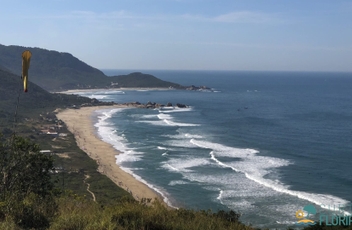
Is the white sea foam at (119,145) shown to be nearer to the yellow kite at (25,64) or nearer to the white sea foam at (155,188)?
the white sea foam at (155,188)

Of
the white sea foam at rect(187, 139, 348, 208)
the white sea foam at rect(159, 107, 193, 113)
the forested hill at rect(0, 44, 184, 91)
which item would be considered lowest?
the white sea foam at rect(187, 139, 348, 208)

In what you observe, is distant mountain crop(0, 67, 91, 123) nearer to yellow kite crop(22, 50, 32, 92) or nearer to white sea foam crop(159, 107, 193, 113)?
white sea foam crop(159, 107, 193, 113)

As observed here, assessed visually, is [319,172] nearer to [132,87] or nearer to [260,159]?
[260,159]

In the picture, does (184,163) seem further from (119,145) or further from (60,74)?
(60,74)

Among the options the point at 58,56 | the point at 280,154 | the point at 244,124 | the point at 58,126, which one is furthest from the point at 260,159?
the point at 58,56

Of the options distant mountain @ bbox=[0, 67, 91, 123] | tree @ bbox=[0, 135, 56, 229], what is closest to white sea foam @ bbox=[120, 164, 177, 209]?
tree @ bbox=[0, 135, 56, 229]

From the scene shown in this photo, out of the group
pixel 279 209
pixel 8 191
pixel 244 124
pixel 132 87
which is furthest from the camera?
pixel 132 87
